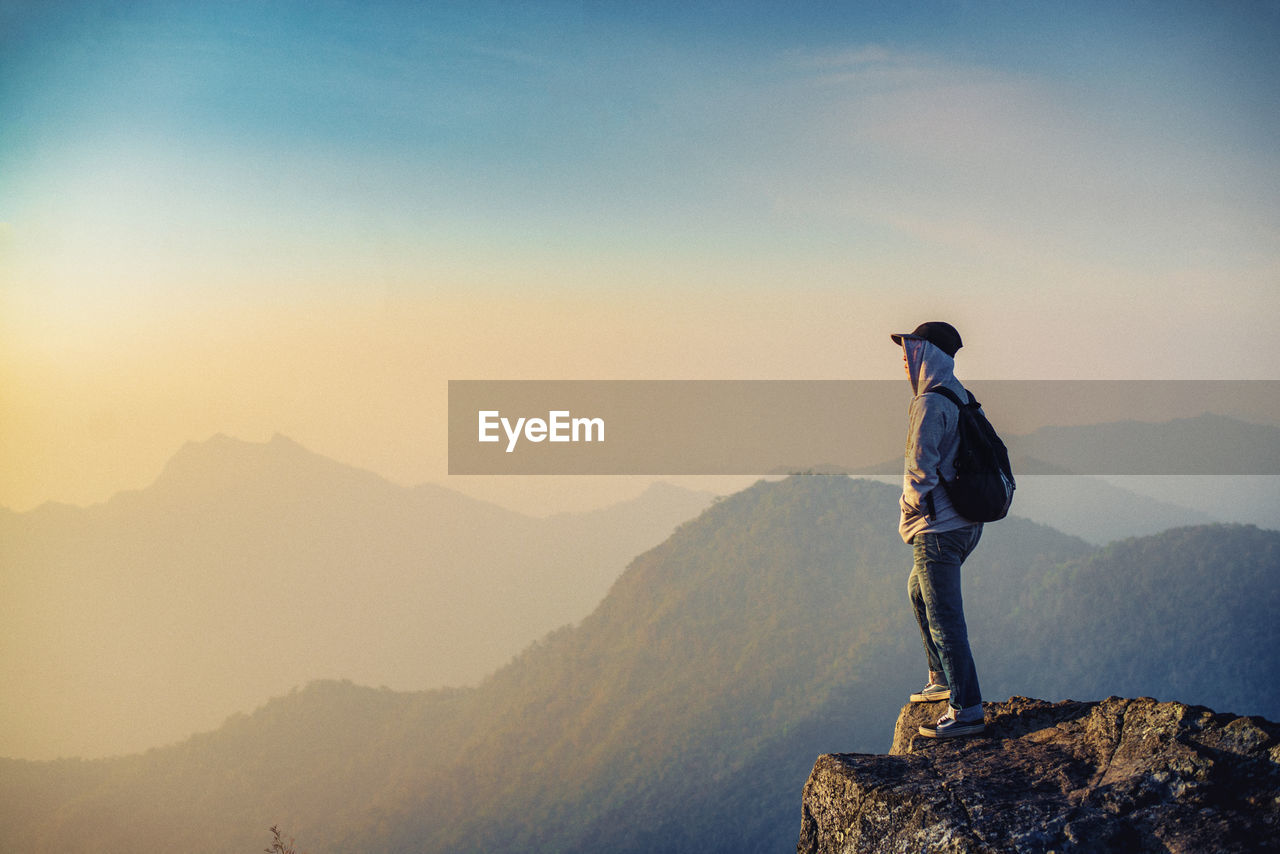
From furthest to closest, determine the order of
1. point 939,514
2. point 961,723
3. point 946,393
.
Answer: point 961,723 → point 939,514 → point 946,393

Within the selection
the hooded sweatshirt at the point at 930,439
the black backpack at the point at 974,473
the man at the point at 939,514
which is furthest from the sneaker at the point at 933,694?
the black backpack at the point at 974,473

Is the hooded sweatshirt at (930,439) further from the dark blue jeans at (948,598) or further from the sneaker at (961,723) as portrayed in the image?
the sneaker at (961,723)

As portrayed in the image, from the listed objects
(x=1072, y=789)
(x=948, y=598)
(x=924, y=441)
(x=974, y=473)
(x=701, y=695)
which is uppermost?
(x=924, y=441)

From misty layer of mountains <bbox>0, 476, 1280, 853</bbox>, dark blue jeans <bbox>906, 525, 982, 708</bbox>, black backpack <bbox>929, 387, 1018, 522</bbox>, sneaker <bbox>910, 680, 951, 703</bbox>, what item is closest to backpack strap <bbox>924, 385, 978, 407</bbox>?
black backpack <bbox>929, 387, 1018, 522</bbox>

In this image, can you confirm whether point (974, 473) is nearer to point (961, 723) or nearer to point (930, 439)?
point (930, 439)

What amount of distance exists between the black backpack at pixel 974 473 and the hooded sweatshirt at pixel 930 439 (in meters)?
0.05

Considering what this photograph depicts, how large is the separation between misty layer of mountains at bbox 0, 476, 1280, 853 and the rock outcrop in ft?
176

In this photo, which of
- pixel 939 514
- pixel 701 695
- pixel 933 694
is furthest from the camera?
pixel 701 695

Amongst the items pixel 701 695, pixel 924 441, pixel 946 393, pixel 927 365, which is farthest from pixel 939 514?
pixel 701 695

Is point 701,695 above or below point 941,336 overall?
below

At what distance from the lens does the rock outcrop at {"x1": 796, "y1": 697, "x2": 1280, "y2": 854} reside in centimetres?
461

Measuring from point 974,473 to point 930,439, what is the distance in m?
0.41

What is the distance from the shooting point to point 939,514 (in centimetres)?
614

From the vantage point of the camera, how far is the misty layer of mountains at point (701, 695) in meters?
58.8
